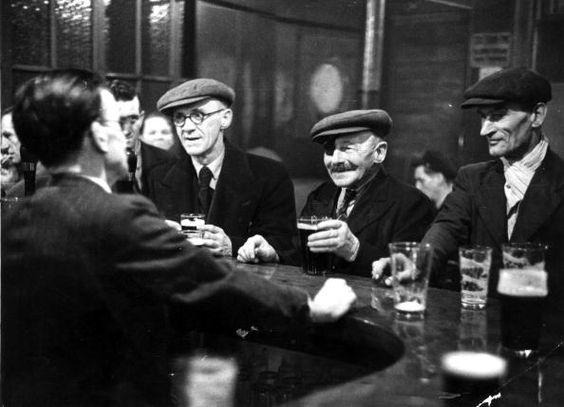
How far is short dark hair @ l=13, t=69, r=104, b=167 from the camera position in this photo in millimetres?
1604

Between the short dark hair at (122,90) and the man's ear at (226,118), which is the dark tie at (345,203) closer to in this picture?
the man's ear at (226,118)

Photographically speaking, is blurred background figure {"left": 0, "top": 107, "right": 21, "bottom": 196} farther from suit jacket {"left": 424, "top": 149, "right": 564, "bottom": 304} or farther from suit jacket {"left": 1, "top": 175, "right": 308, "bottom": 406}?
suit jacket {"left": 424, "top": 149, "right": 564, "bottom": 304}

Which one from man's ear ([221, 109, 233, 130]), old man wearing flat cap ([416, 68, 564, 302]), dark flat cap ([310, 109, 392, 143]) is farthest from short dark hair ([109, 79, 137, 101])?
old man wearing flat cap ([416, 68, 564, 302])

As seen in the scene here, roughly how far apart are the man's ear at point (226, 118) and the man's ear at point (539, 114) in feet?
3.07

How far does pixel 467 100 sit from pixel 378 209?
452 millimetres

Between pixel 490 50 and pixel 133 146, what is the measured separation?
1.04 meters

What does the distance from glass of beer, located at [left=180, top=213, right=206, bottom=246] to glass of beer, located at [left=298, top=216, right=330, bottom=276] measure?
0.35 meters

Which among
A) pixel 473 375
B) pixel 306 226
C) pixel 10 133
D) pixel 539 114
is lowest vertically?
pixel 473 375

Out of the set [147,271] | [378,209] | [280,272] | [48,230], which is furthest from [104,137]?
[378,209]

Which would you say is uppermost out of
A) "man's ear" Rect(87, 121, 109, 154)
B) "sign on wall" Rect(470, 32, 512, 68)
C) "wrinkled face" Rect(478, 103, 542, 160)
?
"sign on wall" Rect(470, 32, 512, 68)

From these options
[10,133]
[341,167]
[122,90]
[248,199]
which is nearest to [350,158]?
[341,167]

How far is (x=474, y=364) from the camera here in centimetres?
137

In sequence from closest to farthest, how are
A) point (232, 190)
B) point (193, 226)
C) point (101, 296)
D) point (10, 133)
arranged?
1. point (101, 296)
2. point (10, 133)
3. point (193, 226)
4. point (232, 190)

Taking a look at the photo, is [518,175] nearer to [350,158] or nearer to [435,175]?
[435,175]
